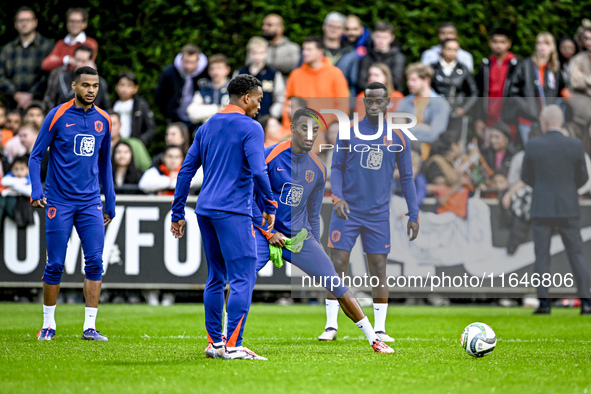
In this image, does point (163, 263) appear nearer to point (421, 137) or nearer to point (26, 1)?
point (421, 137)

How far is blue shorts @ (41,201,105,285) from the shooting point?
9.45 meters

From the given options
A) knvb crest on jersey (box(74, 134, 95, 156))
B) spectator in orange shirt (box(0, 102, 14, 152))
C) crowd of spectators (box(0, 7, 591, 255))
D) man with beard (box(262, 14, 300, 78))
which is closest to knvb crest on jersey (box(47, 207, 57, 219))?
knvb crest on jersey (box(74, 134, 95, 156))

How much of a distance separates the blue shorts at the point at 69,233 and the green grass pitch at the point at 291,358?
75cm

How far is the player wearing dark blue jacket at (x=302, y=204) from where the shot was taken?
870cm

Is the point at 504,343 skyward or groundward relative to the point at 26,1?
groundward

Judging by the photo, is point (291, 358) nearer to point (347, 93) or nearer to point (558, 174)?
point (558, 174)

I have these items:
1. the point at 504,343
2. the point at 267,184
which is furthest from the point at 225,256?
the point at 504,343

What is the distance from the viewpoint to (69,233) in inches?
376

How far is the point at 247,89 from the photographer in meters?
7.71

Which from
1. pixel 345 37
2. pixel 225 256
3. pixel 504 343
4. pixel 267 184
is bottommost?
pixel 504 343

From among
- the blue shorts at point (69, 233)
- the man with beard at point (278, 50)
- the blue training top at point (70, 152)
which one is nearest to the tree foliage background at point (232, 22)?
the man with beard at point (278, 50)

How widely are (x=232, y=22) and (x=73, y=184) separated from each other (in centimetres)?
906

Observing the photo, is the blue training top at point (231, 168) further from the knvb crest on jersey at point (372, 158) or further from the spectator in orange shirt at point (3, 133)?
the spectator in orange shirt at point (3, 133)

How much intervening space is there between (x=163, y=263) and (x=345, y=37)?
5207mm
